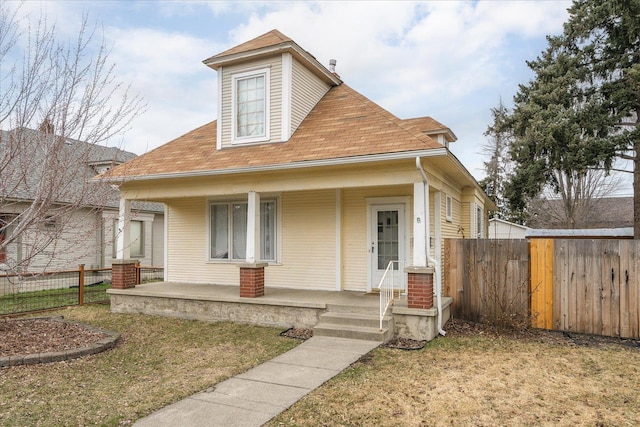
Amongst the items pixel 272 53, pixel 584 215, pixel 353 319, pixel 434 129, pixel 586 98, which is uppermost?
pixel 586 98

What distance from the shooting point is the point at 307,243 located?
10.2 metres

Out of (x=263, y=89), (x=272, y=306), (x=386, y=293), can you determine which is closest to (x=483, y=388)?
(x=386, y=293)

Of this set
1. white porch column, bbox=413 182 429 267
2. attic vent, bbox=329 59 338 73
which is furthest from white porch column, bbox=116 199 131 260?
attic vent, bbox=329 59 338 73

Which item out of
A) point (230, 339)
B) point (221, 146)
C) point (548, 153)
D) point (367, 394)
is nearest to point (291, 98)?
point (221, 146)

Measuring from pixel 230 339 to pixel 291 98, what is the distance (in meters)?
5.52

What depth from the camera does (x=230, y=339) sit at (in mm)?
7547

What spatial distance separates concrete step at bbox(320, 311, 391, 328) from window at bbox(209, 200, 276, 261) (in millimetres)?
3095

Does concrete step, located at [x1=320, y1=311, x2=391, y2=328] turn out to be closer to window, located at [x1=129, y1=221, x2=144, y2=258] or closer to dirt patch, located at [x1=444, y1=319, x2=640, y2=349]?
dirt patch, located at [x1=444, y1=319, x2=640, y2=349]

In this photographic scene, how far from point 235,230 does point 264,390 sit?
21.1 feet

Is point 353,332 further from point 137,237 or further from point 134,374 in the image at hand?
point 137,237

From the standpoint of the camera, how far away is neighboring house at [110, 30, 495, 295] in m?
8.65

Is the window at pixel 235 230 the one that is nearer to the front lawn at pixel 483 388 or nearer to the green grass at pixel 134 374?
the green grass at pixel 134 374

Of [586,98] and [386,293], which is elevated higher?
[586,98]

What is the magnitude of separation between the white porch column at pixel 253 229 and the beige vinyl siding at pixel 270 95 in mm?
1725
